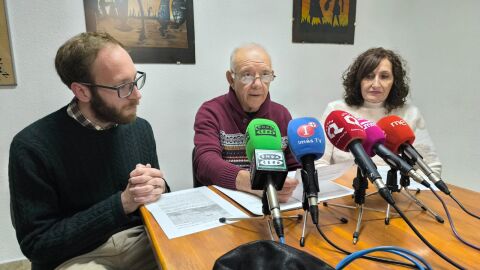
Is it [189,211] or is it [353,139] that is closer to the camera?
[353,139]

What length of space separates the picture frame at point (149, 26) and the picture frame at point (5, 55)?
39 cm

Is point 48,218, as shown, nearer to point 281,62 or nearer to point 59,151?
point 59,151

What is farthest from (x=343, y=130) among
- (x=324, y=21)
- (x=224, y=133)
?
(x=324, y=21)

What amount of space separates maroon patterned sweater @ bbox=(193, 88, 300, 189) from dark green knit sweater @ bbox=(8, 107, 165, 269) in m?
0.31

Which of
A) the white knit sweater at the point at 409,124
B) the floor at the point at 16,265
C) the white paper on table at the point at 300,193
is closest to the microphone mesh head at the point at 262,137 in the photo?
the white paper on table at the point at 300,193

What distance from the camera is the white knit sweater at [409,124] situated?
1486mm

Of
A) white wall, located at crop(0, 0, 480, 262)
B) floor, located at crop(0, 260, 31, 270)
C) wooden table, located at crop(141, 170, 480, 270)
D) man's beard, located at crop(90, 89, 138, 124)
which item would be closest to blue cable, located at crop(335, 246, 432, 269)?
wooden table, located at crop(141, 170, 480, 270)

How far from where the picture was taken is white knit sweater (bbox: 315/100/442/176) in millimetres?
1486

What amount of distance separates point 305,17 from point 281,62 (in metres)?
0.36

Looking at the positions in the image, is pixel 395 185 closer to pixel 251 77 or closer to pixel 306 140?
pixel 306 140

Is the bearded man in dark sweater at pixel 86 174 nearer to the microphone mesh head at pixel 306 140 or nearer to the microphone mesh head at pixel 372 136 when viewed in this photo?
the microphone mesh head at pixel 306 140

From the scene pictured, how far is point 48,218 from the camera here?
0.95 m

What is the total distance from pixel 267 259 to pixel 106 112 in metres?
0.85

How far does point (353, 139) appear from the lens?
0.73m
